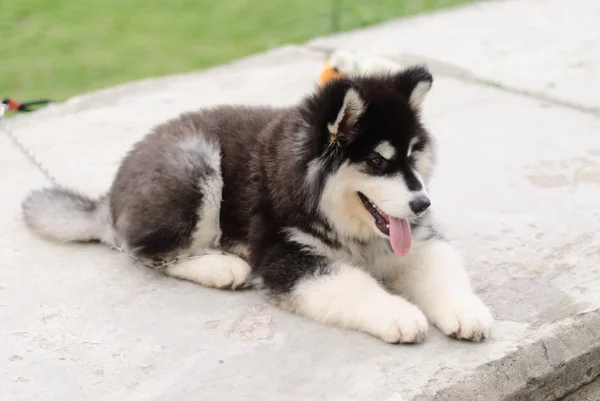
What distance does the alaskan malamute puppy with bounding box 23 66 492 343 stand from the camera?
127 inches

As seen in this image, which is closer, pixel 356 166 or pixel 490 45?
pixel 356 166

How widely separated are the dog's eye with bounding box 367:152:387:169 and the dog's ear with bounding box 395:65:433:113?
345mm

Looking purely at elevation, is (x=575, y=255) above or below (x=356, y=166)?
below

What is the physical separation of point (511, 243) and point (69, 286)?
2321 millimetres

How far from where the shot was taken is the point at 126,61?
827 cm

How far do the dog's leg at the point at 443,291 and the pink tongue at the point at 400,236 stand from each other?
0.18 metres

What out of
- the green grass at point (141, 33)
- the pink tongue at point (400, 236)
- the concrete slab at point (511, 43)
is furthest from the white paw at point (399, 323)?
the green grass at point (141, 33)

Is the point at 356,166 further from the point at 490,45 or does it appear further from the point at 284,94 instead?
the point at 490,45

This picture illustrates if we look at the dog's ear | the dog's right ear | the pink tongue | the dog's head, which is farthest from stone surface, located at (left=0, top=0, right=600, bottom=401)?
the dog's ear

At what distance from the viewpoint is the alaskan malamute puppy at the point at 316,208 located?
324 centimetres

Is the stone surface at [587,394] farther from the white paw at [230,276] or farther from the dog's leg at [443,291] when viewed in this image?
the white paw at [230,276]

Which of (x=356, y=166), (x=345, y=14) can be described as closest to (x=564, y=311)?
(x=356, y=166)

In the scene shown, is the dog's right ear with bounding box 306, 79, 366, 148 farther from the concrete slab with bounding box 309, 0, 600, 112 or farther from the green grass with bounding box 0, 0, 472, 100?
the green grass with bounding box 0, 0, 472, 100

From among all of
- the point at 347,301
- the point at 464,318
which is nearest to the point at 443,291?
the point at 464,318
